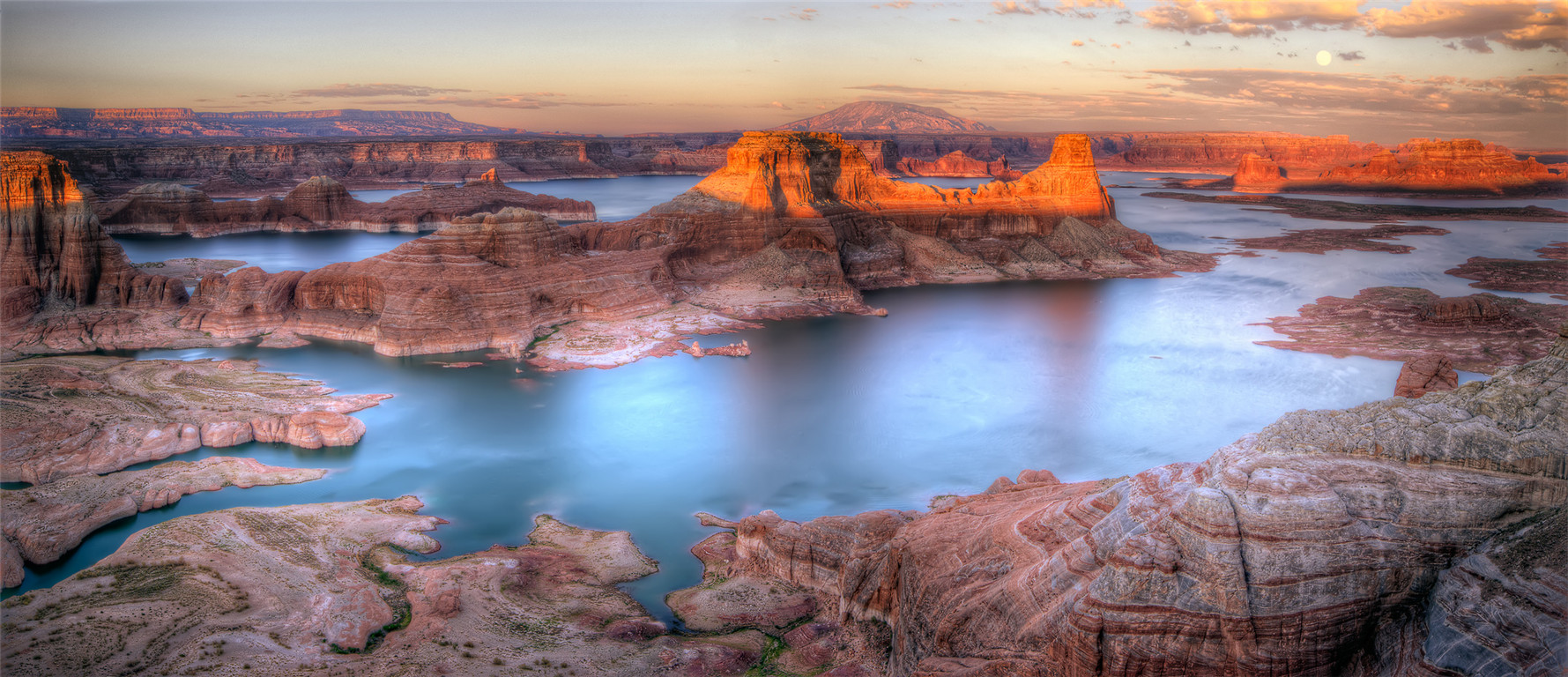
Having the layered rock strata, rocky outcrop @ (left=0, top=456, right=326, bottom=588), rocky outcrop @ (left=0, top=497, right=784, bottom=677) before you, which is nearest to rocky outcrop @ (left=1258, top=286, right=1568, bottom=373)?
the layered rock strata

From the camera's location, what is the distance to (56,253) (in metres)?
36.3

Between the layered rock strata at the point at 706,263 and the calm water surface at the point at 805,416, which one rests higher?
the layered rock strata at the point at 706,263

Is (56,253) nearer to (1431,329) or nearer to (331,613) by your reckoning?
(331,613)

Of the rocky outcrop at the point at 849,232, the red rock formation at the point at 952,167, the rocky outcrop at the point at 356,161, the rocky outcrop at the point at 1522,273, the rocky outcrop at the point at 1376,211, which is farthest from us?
the red rock formation at the point at 952,167

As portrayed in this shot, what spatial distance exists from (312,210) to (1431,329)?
86.0 meters

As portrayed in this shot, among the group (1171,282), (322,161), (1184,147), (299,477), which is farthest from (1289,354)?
(1184,147)

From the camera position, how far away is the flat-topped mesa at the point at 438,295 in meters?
34.2

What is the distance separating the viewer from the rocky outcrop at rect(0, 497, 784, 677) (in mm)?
11992

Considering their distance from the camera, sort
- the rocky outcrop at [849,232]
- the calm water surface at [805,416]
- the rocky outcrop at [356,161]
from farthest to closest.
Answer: the rocky outcrop at [356,161] < the rocky outcrop at [849,232] < the calm water surface at [805,416]

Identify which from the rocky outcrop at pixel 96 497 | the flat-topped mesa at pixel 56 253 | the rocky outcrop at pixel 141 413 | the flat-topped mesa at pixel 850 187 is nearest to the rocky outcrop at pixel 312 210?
the flat-topped mesa at pixel 850 187

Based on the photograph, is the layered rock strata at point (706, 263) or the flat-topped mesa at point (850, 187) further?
the flat-topped mesa at point (850, 187)

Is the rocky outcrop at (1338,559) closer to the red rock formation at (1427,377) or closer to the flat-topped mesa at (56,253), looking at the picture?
the red rock formation at (1427,377)

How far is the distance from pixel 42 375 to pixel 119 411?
253cm

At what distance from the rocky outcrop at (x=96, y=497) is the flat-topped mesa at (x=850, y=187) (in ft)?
105
